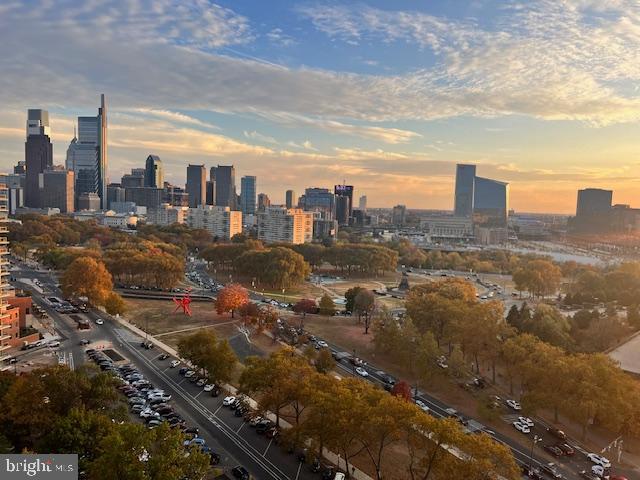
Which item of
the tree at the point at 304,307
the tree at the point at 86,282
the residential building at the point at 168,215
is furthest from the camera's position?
the residential building at the point at 168,215

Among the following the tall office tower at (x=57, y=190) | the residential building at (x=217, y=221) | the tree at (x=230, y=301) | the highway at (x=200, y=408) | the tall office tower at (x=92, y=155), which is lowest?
the highway at (x=200, y=408)

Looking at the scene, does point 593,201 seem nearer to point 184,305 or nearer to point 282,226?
point 282,226

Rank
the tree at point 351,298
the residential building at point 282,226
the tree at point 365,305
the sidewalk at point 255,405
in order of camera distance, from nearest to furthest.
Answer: the sidewalk at point 255,405, the tree at point 365,305, the tree at point 351,298, the residential building at point 282,226

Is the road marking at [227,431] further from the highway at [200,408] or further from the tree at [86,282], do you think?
the tree at [86,282]

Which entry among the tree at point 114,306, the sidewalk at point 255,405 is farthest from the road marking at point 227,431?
the tree at point 114,306

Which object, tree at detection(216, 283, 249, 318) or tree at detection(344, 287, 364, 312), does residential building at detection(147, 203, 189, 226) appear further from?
tree at detection(344, 287, 364, 312)

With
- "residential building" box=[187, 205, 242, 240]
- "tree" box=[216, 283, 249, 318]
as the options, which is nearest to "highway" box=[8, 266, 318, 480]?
"tree" box=[216, 283, 249, 318]

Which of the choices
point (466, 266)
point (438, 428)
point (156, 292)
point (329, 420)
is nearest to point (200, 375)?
point (329, 420)
